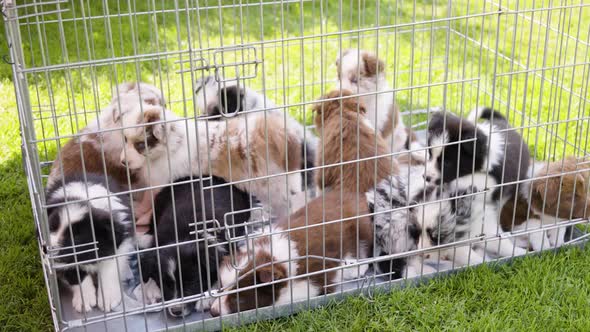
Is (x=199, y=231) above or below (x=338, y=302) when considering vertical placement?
above

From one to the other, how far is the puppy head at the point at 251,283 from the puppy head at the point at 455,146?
942mm

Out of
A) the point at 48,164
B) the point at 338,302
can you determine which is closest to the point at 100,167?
the point at 48,164

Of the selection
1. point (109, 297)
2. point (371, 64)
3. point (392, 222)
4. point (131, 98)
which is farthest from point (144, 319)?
point (371, 64)

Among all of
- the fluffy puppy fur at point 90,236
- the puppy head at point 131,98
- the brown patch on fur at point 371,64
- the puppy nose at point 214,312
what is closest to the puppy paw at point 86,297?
the fluffy puppy fur at point 90,236

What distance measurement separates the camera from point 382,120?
4.48 m

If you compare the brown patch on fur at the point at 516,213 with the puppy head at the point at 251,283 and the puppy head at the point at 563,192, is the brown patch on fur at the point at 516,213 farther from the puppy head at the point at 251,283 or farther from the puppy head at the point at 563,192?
the puppy head at the point at 251,283

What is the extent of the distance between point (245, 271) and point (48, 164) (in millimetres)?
1848

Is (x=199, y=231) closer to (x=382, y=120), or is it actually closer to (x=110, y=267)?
(x=110, y=267)

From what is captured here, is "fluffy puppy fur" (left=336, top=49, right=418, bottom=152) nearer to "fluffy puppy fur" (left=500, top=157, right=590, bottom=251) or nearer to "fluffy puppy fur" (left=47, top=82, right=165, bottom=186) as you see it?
"fluffy puppy fur" (left=500, top=157, right=590, bottom=251)

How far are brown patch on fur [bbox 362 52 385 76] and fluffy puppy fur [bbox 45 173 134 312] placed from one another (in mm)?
1828

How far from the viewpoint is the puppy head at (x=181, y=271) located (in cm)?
319

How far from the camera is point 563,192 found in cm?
373

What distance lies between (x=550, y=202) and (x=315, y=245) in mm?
1285

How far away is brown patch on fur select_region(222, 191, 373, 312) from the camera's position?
3236mm
